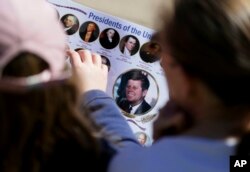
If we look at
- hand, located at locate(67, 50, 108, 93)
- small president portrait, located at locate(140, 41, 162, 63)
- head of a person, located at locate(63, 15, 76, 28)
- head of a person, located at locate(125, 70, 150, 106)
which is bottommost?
hand, located at locate(67, 50, 108, 93)

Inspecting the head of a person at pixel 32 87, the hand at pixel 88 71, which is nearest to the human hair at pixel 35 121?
the head of a person at pixel 32 87

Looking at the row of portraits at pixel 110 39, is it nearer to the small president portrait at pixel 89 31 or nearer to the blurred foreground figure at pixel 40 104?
the small president portrait at pixel 89 31

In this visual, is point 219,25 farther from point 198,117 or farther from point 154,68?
point 154,68

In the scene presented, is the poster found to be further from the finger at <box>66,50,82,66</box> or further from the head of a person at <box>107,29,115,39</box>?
the finger at <box>66,50,82,66</box>

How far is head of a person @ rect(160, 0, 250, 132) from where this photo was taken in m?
0.64

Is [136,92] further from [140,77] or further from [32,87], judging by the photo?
[32,87]

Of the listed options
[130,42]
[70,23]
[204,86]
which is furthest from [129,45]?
[204,86]

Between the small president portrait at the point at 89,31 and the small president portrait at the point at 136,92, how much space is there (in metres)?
0.09

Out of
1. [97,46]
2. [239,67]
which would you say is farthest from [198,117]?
[97,46]

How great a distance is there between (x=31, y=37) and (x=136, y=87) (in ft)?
1.47

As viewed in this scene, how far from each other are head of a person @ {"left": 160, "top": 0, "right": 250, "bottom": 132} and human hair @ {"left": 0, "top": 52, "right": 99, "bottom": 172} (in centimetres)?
14

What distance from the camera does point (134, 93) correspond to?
104 cm

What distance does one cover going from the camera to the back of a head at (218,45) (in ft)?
2.10

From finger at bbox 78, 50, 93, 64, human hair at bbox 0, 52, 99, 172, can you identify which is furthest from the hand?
human hair at bbox 0, 52, 99, 172
